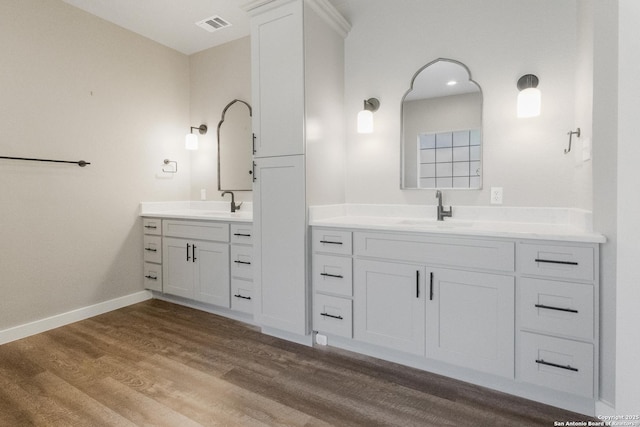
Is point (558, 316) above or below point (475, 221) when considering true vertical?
below

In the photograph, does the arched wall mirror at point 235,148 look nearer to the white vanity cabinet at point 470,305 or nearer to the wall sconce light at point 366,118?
the wall sconce light at point 366,118

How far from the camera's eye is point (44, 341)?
2.44 meters

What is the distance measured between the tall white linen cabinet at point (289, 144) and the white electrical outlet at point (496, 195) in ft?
3.77

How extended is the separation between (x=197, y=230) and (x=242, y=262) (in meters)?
0.58

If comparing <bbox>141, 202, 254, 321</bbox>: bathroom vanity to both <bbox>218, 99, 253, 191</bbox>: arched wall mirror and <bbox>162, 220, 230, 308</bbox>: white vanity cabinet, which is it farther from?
<bbox>218, 99, 253, 191</bbox>: arched wall mirror

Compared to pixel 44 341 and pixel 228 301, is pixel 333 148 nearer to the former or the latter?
pixel 228 301

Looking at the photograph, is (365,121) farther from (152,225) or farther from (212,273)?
(152,225)

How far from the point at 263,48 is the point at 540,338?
2.49 metres

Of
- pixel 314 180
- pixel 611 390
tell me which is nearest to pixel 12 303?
pixel 314 180

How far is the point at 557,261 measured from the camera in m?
1.61

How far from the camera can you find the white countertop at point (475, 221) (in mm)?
1688

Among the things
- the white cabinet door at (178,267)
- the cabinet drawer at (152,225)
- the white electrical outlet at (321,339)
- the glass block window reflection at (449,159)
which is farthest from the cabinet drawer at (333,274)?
the cabinet drawer at (152,225)

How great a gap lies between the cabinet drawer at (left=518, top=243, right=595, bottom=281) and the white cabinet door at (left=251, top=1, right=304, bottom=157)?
4.83 feet

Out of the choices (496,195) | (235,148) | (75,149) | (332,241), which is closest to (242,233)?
(332,241)
